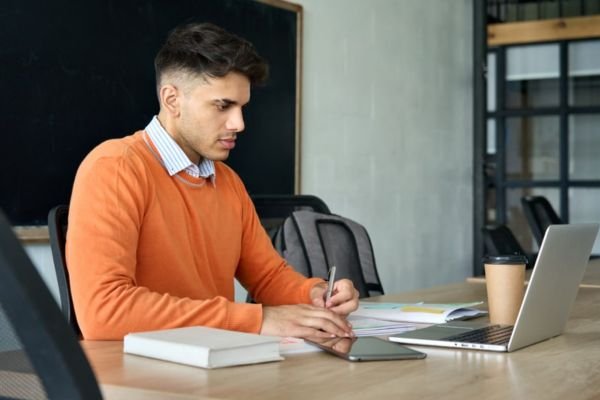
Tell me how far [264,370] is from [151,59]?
2.49 meters

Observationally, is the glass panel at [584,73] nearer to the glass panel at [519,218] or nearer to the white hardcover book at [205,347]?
the glass panel at [519,218]

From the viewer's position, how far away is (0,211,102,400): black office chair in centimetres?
72

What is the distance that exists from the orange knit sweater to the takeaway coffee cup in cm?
44

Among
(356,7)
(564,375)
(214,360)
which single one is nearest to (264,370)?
(214,360)

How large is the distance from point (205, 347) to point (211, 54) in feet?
2.97

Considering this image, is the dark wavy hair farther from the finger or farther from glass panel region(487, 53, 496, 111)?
glass panel region(487, 53, 496, 111)

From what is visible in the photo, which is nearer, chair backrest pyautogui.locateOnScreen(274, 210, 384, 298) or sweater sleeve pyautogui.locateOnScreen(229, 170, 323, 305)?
sweater sleeve pyautogui.locateOnScreen(229, 170, 323, 305)

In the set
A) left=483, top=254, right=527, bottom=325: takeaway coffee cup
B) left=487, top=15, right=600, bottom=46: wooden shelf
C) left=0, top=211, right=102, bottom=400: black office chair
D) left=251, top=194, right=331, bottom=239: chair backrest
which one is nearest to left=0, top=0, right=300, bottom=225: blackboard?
left=251, top=194, right=331, bottom=239: chair backrest

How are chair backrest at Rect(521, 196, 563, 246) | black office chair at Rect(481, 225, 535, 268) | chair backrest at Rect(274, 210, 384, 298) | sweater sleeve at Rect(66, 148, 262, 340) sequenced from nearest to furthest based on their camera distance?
sweater sleeve at Rect(66, 148, 262, 340), chair backrest at Rect(274, 210, 384, 298), black office chair at Rect(481, 225, 535, 268), chair backrest at Rect(521, 196, 563, 246)

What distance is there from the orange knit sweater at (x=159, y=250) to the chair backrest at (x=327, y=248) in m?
0.47

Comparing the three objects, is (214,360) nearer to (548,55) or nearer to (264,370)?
(264,370)

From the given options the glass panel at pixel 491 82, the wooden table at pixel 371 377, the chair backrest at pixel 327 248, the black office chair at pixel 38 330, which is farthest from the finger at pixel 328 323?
the glass panel at pixel 491 82

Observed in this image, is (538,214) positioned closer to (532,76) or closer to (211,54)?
(532,76)

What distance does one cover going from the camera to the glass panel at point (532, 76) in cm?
676
